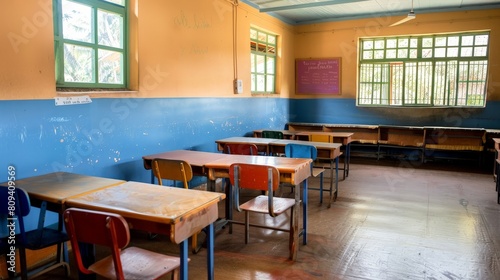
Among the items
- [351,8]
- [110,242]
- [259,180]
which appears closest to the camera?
[110,242]

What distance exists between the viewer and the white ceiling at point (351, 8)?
7016 millimetres

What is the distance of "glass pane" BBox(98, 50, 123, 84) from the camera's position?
3932 mm

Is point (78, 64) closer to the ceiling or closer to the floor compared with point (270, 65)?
closer to the floor

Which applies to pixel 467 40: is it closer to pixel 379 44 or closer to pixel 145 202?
pixel 379 44

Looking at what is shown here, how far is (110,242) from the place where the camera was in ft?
5.80

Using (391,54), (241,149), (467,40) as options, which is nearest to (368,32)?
(391,54)

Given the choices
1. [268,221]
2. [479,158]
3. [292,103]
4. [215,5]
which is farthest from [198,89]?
[479,158]

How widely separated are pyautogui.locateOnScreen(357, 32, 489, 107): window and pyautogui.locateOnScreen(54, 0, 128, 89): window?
5981 mm

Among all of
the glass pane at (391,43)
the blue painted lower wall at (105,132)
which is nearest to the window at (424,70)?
the glass pane at (391,43)

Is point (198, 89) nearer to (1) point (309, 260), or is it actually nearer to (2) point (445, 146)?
(1) point (309, 260)

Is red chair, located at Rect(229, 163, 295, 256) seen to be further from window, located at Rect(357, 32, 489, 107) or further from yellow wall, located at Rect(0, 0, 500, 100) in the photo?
window, located at Rect(357, 32, 489, 107)

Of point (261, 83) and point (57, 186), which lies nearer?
point (57, 186)

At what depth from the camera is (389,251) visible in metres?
3.34

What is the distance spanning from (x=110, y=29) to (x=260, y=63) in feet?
13.2
